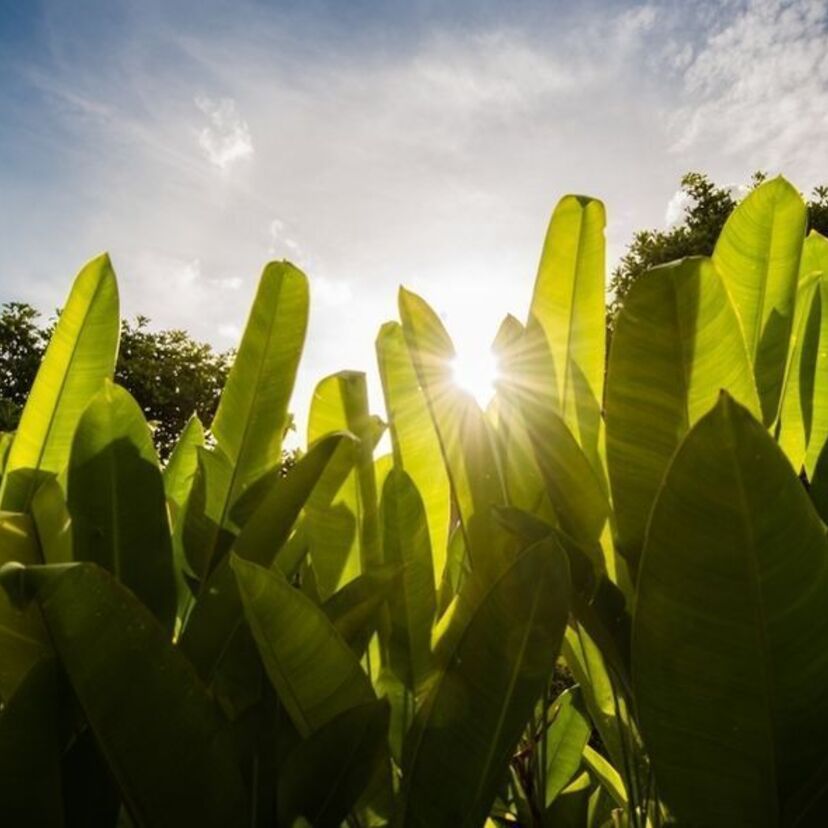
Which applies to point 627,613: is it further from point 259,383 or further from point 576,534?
point 259,383

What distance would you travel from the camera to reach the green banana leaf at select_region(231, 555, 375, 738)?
1.93 feet

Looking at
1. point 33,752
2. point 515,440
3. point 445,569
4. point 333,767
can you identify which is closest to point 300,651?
point 333,767

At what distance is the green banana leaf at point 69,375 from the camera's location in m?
0.94

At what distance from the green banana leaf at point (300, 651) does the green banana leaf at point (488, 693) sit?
78mm

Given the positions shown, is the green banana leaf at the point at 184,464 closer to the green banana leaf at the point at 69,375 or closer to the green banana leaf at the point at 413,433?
the green banana leaf at the point at 69,375

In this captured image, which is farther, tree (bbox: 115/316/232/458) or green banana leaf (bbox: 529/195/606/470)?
tree (bbox: 115/316/232/458)

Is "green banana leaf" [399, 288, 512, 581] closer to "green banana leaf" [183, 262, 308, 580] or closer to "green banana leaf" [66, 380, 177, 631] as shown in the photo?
"green banana leaf" [183, 262, 308, 580]

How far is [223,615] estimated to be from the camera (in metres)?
0.71

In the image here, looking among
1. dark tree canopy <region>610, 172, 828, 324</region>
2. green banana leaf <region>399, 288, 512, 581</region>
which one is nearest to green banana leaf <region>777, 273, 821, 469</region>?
green banana leaf <region>399, 288, 512, 581</region>

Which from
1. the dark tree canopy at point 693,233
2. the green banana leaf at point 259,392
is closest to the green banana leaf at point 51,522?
the green banana leaf at point 259,392

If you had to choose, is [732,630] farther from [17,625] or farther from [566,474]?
[17,625]

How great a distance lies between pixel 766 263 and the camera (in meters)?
0.90

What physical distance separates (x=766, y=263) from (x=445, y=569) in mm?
581

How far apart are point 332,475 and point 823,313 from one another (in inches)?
26.1
